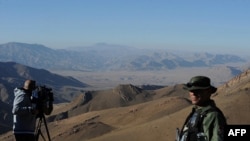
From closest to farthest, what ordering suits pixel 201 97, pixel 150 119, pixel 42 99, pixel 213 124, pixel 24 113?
pixel 213 124 < pixel 201 97 < pixel 42 99 < pixel 24 113 < pixel 150 119

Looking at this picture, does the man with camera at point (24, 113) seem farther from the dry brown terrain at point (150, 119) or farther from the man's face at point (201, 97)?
the dry brown terrain at point (150, 119)

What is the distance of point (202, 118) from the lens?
15.1 feet

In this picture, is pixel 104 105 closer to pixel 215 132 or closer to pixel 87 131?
pixel 87 131

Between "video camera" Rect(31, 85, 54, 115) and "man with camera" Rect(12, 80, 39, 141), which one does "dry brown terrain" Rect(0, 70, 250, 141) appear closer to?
"man with camera" Rect(12, 80, 39, 141)

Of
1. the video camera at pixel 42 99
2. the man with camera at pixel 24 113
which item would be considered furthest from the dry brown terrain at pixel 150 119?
the video camera at pixel 42 99

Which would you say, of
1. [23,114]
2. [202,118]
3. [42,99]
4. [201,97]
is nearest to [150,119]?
[23,114]

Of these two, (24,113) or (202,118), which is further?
(24,113)

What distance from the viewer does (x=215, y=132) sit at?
4438 millimetres

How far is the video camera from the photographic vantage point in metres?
7.64

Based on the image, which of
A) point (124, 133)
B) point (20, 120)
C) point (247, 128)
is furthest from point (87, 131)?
point (247, 128)

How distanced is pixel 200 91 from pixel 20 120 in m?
4.05

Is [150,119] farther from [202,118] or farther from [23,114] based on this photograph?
[202,118]

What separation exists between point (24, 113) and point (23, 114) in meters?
0.08

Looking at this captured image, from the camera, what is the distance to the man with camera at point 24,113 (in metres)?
7.80
